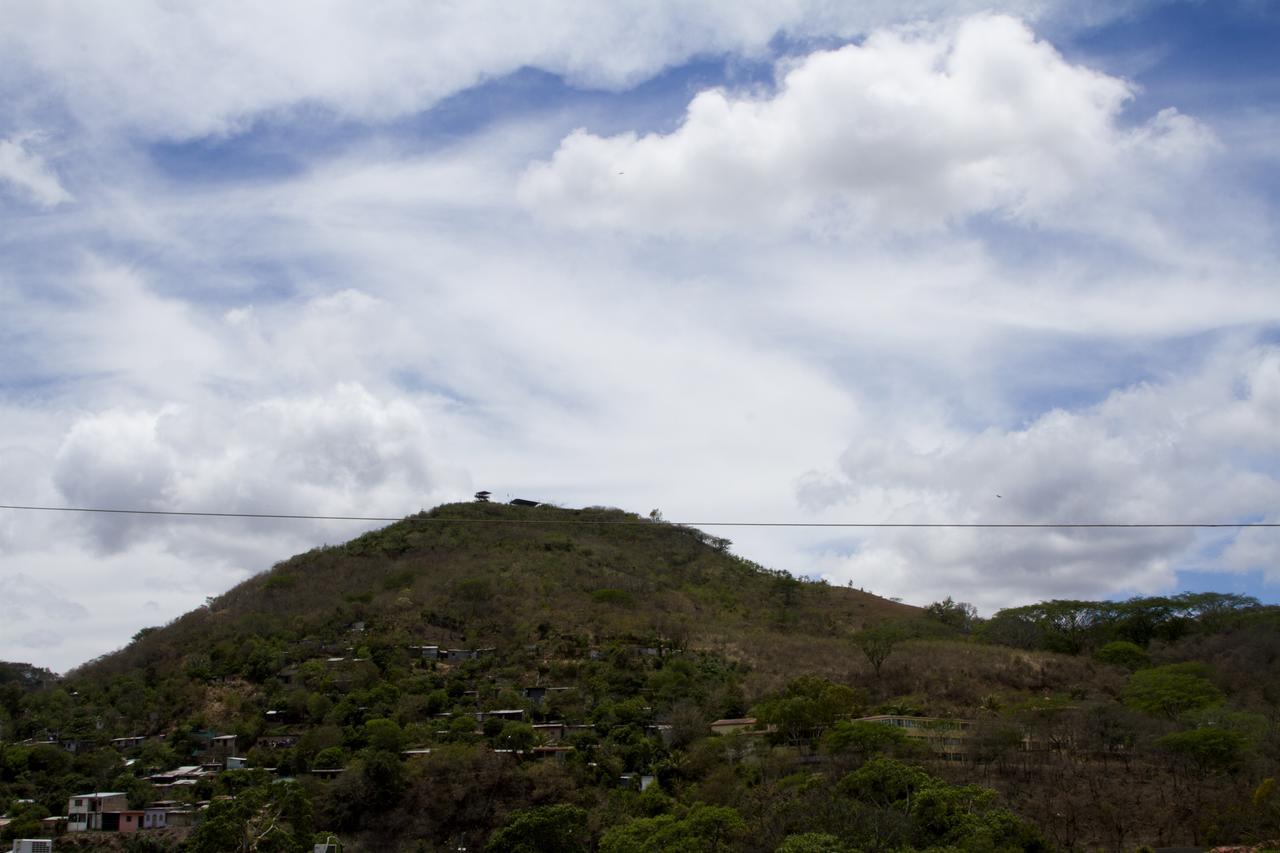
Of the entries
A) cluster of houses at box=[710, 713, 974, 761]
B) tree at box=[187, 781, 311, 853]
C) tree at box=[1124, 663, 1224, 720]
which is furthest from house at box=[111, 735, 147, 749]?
tree at box=[1124, 663, 1224, 720]

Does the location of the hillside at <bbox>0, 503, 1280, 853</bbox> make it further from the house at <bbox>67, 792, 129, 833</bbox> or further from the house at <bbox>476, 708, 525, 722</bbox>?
the house at <bbox>67, 792, 129, 833</bbox>

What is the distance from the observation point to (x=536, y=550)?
262 ft

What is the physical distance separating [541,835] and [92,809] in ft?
64.3

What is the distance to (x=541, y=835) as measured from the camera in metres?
38.2

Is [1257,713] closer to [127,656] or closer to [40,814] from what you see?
[40,814]

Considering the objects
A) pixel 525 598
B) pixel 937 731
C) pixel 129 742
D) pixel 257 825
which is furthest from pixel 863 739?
pixel 129 742

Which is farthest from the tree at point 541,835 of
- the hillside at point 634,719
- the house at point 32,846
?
the house at point 32,846

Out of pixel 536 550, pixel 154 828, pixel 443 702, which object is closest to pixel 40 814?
pixel 154 828

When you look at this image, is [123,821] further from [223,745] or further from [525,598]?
[525,598]

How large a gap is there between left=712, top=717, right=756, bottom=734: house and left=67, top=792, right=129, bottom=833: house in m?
24.1

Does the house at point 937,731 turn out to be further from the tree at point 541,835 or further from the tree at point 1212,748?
the tree at point 541,835

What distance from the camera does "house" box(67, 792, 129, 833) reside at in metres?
45.2

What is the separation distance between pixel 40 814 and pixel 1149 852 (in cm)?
4011

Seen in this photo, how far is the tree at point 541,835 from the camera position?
125 ft
